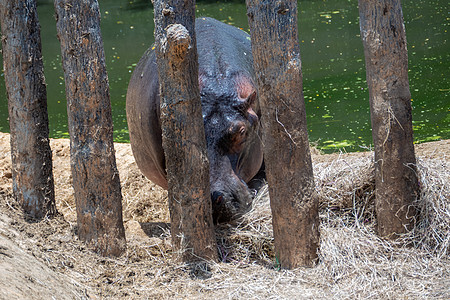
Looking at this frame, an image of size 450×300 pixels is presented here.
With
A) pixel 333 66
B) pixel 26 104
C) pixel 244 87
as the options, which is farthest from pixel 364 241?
pixel 333 66

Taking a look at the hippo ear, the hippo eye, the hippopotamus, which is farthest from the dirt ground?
the hippo ear

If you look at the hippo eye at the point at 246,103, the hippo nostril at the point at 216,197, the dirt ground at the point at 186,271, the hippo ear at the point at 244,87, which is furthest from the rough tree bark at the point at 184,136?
the hippo ear at the point at 244,87

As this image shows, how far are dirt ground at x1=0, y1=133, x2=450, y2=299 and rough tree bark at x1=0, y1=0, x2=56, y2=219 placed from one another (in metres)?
0.19

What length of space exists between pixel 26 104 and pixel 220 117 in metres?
1.43

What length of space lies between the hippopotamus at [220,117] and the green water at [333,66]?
73.3 inches

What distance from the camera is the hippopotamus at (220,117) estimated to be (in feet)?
14.3

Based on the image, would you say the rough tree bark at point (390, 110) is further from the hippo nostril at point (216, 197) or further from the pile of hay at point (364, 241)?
the hippo nostril at point (216, 197)

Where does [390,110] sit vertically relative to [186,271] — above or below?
above

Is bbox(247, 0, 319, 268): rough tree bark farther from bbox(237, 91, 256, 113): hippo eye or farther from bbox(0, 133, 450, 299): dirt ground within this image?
bbox(237, 91, 256, 113): hippo eye

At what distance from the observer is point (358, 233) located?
153 inches

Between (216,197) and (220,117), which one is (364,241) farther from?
(220,117)

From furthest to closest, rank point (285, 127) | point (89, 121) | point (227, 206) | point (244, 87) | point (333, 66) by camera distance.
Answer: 1. point (333, 66)
2. point (244, 87)
3. point (227, 206)
4. point (89, 121)
5. point (285, 127)

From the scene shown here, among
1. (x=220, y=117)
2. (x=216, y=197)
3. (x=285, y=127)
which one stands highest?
(x=285, y=127)

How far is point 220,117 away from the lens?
4.54m
